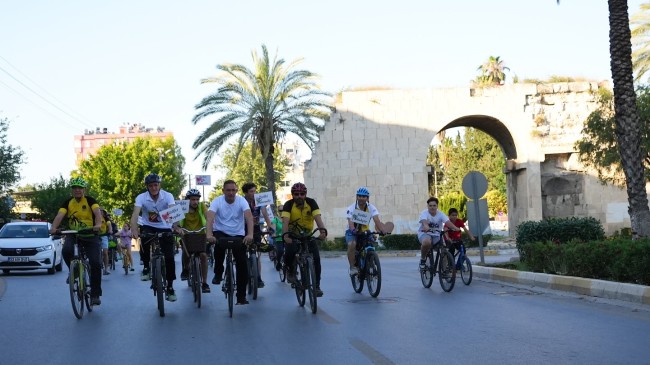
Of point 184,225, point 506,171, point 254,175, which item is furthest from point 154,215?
point 254,175

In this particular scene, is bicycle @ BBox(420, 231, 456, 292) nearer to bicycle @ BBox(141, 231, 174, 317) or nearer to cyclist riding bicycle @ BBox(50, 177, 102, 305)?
bicycle @ BBox(141, 231, 174, 317)

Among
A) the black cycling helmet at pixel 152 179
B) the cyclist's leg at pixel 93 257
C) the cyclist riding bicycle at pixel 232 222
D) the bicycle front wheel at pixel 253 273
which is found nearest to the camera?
the cyclist riding bicycle at pixel 232 222

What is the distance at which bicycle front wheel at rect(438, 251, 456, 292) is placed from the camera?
1579 centimetres

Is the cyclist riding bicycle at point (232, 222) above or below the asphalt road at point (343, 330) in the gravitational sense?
above

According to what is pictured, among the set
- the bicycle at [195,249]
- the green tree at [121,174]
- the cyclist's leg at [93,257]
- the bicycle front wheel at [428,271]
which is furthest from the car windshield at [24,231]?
the green tree at [121,174]

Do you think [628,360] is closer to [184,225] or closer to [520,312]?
[520,312]

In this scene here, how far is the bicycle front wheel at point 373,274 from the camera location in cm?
1440

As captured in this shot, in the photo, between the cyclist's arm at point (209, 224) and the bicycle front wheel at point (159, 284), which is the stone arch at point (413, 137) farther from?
the bicycle front wheel at point (159, 284)

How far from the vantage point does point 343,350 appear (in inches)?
338

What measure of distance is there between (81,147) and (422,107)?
154 metres

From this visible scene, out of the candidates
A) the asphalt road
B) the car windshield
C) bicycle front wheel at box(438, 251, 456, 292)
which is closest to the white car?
the car windshield

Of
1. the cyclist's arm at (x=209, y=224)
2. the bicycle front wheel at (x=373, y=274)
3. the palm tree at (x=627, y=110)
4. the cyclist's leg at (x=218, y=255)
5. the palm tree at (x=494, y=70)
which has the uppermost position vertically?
the palm tree at (x=494, y=70)

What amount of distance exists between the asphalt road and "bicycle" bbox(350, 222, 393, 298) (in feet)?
1.04

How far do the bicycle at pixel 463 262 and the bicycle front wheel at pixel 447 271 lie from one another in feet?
3.12
